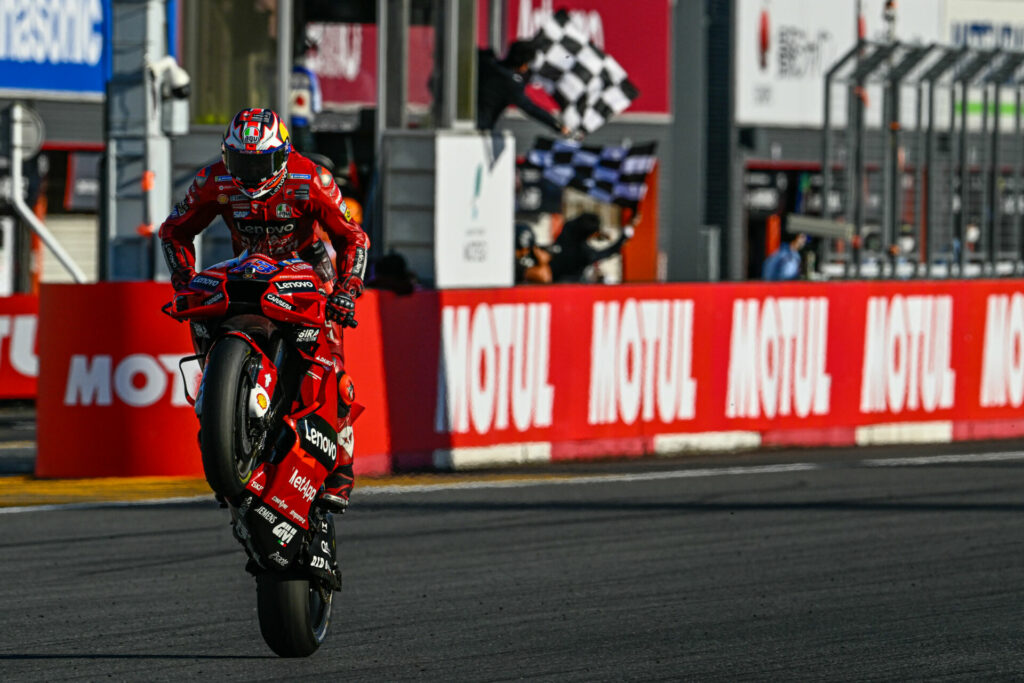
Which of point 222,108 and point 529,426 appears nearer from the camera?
point 529,426

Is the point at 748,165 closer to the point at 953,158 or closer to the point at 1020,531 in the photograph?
the point at 953,158

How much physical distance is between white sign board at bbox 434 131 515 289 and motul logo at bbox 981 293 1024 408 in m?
3.58

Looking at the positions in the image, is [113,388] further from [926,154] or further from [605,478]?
[926,154]

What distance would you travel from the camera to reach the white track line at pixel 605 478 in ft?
30.4

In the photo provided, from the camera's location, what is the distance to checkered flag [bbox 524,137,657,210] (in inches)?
694

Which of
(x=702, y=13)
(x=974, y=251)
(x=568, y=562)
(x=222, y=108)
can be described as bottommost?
(x=568, y=562)

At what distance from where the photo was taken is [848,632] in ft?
20.3

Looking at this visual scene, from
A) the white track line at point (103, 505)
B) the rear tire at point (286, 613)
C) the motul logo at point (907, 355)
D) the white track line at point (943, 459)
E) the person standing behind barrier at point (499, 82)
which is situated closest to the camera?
the rear tire at point (286, 613)

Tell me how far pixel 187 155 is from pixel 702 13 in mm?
17839

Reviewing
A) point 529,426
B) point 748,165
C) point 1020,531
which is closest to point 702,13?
point 748,165

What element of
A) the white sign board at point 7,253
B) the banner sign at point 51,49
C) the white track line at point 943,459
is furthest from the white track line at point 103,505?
the banner sign at point 51,49

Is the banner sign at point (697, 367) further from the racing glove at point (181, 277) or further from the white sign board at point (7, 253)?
the white sign board at point (7, 253)

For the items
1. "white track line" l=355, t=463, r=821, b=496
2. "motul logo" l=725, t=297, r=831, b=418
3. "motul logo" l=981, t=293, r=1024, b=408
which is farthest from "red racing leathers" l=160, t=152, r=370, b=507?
"motul logo" l=981, t=293, r=1024, b=408

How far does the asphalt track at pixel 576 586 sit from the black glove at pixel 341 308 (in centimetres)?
107
